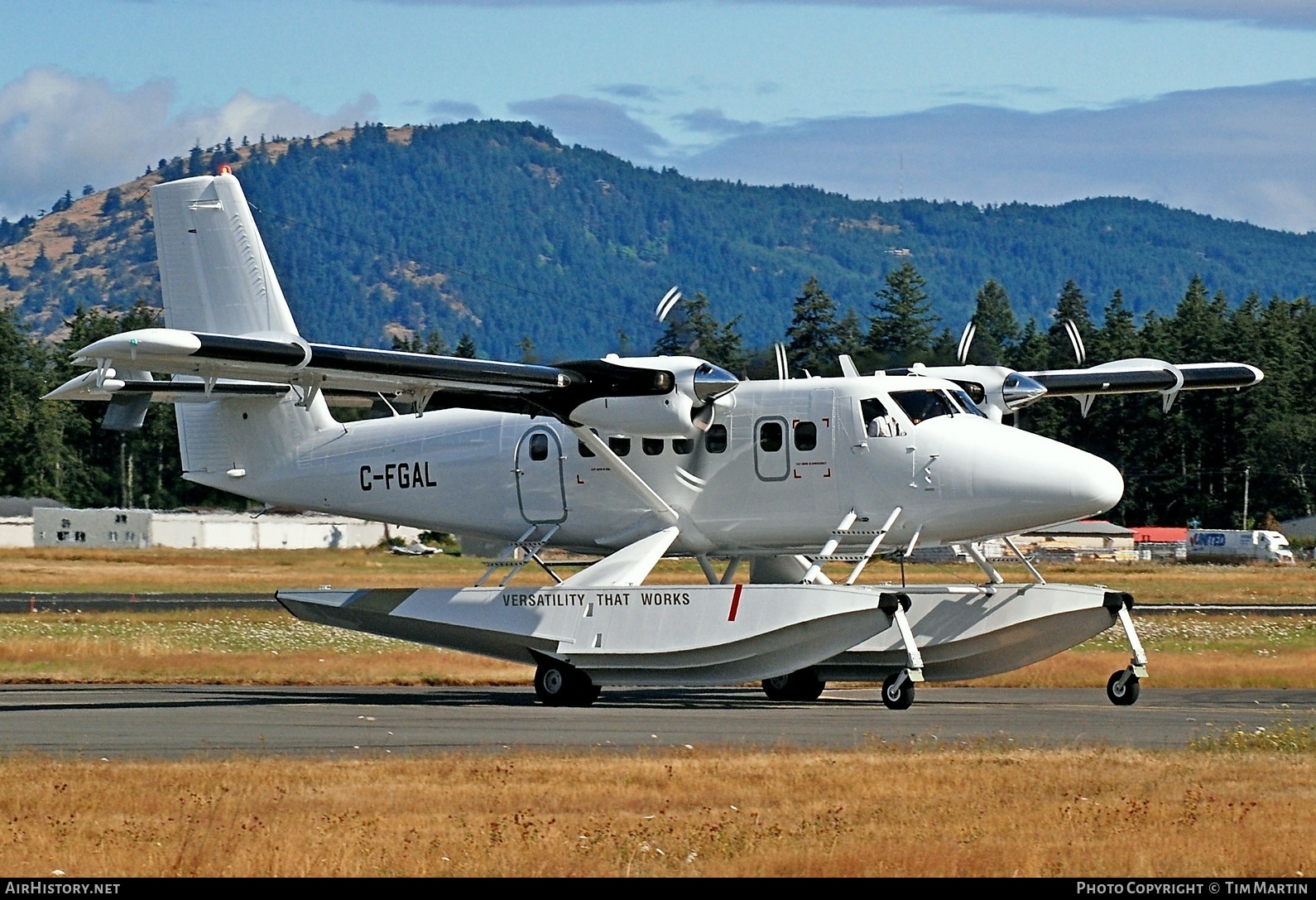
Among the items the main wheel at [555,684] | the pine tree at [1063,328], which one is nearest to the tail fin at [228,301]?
the main wheel at [555,684]

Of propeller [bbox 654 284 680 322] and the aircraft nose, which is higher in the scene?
propeller [bbox 654 284 680 322]

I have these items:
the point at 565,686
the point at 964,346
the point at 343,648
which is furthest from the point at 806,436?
the point at 343,648

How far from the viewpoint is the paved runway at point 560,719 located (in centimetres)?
1468

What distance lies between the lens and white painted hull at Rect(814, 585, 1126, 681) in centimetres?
1908

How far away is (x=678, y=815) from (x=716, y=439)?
1041 centimetres

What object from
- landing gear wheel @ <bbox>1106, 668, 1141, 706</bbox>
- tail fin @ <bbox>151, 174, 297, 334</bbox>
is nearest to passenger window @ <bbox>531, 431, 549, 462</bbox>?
tail fin @ <bbox>151, 174, 297, 334</bbox>

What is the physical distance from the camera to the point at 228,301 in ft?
A: 75.6

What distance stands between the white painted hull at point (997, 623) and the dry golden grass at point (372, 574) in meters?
25.2

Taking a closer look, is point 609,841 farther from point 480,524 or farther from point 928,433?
point 480,524

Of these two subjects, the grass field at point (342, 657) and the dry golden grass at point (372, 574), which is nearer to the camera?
the grass field at point (342, 657)

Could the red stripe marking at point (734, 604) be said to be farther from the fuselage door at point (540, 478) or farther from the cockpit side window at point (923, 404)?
the fuselage door at point (540, 478)

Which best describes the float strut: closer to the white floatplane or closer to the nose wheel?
the white floatplane

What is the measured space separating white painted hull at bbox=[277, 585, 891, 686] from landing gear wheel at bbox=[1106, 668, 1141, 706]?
280 cm

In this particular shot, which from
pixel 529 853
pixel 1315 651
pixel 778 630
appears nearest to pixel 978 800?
pixel 529 853
